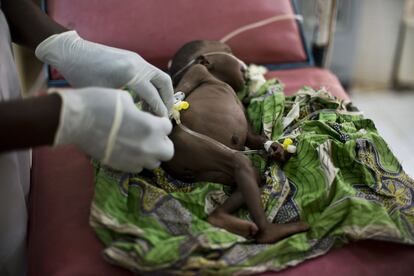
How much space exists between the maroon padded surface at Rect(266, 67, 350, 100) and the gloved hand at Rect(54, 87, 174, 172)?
0.84 metres

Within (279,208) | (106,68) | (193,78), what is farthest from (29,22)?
(279,208)

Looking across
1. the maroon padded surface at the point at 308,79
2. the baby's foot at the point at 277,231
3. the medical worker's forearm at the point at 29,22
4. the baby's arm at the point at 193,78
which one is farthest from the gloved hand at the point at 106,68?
the maroon padded surface at the point at 308,79

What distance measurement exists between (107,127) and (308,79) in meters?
1.08

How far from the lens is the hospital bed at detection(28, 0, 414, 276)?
1127mm

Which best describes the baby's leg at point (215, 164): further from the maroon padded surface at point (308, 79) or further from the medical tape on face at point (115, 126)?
the maroon padded surface at point (308, 79)

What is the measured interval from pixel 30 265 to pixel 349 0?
2.28m

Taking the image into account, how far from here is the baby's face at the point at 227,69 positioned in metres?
1.57

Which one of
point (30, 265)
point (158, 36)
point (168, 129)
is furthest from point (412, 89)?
point (30, 265)

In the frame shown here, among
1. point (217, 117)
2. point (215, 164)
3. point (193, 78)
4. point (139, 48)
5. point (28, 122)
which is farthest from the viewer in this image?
point (139, 48)

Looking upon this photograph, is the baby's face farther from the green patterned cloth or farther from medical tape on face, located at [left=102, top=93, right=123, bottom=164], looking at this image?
medical tape on face, located at [left=102, top=93, right=123, bottom=164]

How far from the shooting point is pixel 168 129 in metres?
1.07

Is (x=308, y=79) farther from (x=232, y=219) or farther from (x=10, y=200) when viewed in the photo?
(x=10, y=200)

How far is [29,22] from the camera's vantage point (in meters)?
1.30

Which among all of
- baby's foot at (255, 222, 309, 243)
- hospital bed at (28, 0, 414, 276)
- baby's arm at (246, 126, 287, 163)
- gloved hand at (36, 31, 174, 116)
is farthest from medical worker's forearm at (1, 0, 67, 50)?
baby's foot at (255, 222, 309, 243)
